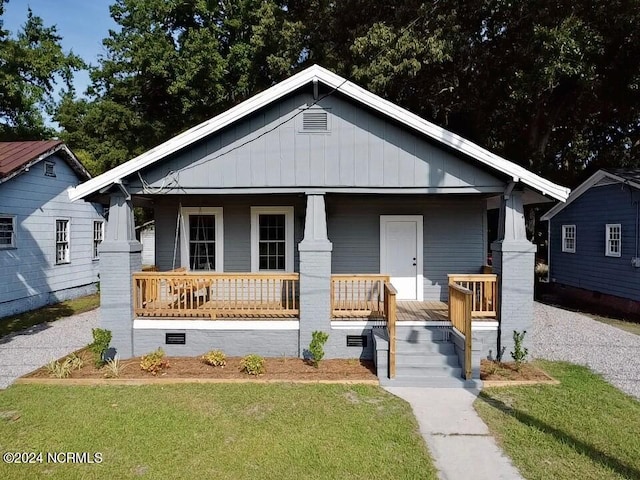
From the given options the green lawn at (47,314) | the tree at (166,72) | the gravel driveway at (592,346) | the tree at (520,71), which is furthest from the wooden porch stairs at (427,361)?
the tree at (166,72)

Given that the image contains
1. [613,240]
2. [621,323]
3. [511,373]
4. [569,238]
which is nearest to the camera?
[511,373]

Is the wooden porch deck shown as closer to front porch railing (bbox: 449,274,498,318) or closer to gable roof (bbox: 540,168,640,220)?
front porch railing (bbox: 449,274,498,318)

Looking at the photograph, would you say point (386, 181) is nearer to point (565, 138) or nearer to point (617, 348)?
point (617, 348)

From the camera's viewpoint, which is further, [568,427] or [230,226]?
[230,226]

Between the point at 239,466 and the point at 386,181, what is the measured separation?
5684 millimetres

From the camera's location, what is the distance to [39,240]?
13.8m

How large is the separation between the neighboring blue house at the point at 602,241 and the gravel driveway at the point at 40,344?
611 inches

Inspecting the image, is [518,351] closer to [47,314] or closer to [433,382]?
[433,382]

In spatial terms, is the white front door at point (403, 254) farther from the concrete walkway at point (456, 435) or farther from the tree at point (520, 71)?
the tree at point (520, 71)

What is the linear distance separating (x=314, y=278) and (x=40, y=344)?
661 cm

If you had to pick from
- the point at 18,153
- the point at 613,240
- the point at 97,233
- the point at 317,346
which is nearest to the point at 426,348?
the point at 317,346

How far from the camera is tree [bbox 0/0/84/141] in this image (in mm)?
23906

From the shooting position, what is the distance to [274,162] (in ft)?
27.7

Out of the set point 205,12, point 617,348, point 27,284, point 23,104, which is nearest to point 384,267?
point 617,348
